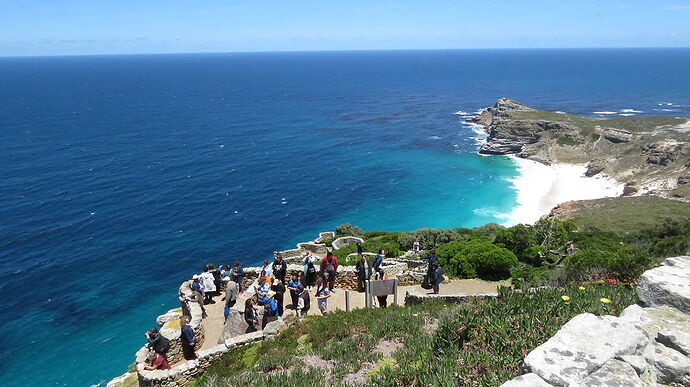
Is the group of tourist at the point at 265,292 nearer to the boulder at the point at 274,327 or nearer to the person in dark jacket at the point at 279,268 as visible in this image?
the person in dark jacket at the point at 279,268

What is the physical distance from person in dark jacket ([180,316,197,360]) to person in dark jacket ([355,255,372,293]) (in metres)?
6.55

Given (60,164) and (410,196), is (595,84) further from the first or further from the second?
(60,164)

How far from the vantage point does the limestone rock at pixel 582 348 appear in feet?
18.6

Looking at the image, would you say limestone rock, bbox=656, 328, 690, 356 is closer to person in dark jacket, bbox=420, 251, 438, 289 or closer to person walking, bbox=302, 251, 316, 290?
person in dark jacket, bbox=420, 251, 438, 289

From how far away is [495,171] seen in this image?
247 feet

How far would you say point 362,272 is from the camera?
17719 millimetres

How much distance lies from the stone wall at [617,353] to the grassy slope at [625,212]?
128 feet

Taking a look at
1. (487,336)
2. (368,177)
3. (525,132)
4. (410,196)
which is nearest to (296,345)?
(487,336)

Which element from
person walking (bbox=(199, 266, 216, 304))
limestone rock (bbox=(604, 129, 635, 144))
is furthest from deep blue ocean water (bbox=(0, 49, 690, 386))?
limestone rock (bbox=(604, 129, 635, 144))

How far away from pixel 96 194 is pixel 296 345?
175 feet

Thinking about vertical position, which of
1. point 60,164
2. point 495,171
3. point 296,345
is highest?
point 296,345

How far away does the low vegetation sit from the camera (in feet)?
27.3

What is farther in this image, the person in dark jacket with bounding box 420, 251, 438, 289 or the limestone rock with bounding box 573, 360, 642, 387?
the person in dark jacket with bounding box 420, 251, 438, 289

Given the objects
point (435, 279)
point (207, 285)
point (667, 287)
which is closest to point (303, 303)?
point (207, 285)
